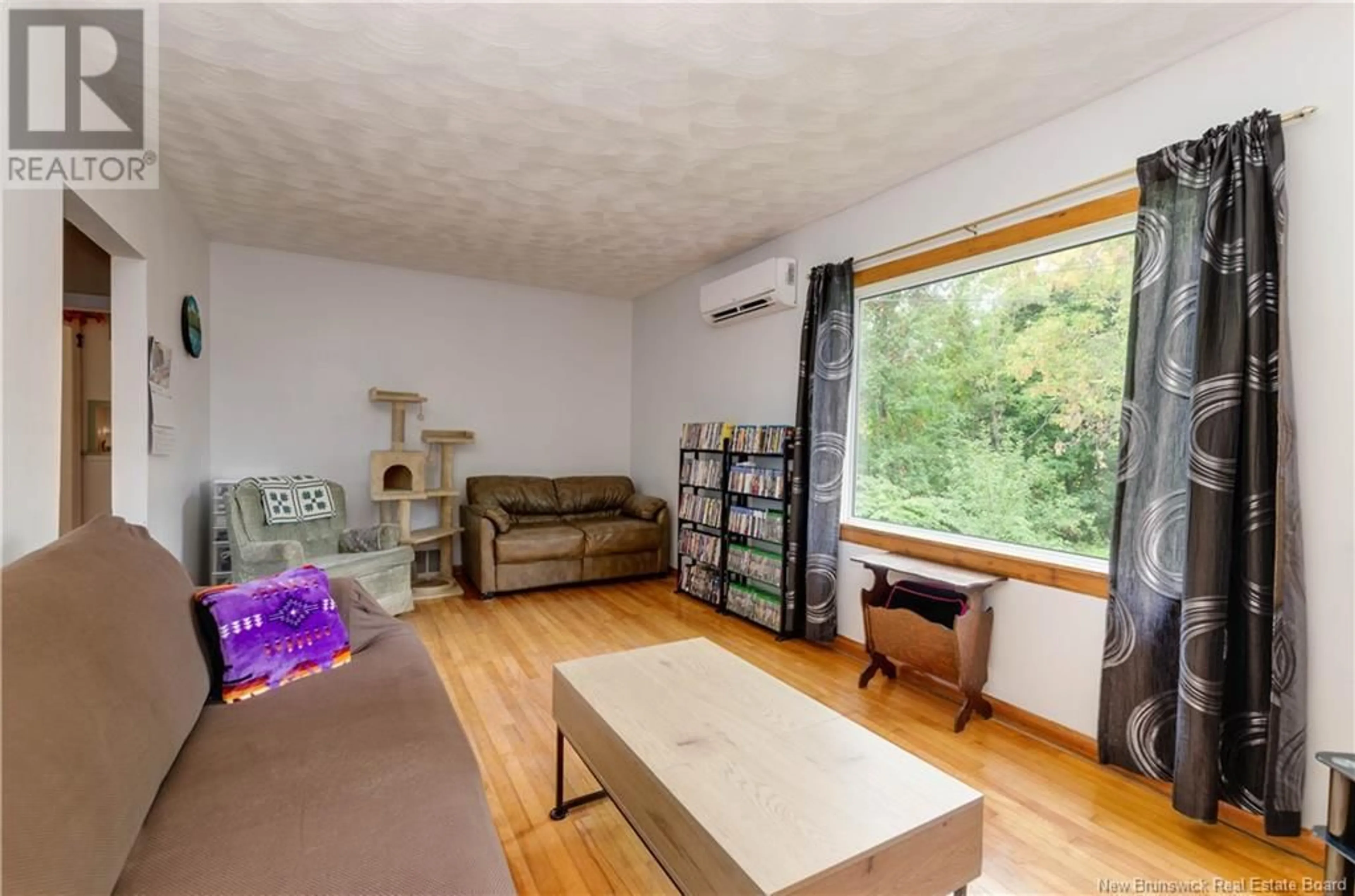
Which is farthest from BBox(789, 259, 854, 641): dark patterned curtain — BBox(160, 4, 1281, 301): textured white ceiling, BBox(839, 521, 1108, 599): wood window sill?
BBox(160, 4, 1281, 301): textured white ceiling

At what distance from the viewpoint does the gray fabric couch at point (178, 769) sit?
852 millimetres

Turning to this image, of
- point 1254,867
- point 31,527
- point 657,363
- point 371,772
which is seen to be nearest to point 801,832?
point 371,772

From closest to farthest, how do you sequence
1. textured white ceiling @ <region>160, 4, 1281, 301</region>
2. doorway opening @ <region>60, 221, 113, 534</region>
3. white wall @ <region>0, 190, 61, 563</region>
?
1. white wall @ <region>0, 190, 61, 563</region>
2. textured white ceiling @ <region>160, 4, 1281, 301</region>
3. doorway opening @ <region>60, 221, 113, 534</region>

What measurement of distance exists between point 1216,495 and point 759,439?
7.42 feet

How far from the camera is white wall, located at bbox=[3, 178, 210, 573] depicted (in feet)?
5.19

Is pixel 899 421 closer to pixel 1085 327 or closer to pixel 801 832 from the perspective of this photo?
pixel 1085 327

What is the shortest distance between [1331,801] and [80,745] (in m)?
2.36

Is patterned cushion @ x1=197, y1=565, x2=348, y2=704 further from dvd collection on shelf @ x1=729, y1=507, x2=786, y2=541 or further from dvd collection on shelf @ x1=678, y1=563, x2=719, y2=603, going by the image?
dvd collection on shelf @ x1=678, y1=563, x2=719, y2=603

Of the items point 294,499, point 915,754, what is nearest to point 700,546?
point 915,754

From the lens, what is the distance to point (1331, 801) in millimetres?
1242

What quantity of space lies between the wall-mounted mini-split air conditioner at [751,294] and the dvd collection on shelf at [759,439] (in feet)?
2.56

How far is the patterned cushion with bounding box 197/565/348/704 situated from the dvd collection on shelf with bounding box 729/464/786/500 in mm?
2434

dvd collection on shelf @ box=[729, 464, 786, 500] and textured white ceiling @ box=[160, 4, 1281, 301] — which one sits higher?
textured white ceiling @ box=[160, 4, 1281, 301]

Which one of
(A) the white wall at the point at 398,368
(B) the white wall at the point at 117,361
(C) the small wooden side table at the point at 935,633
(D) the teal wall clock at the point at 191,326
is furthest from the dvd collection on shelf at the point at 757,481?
(D) the teal wall clock at the point at 191,326
